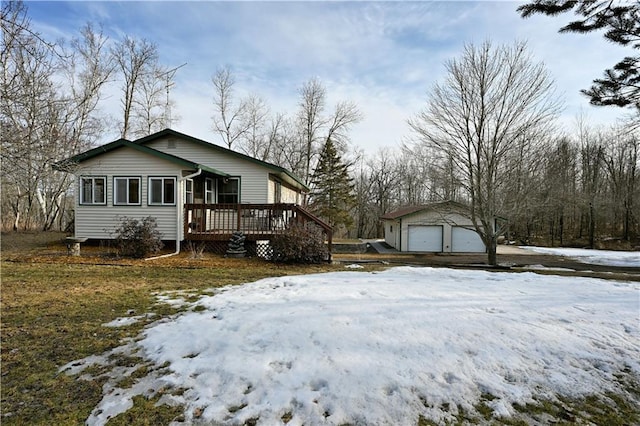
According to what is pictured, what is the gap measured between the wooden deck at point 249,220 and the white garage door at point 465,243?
453 inches

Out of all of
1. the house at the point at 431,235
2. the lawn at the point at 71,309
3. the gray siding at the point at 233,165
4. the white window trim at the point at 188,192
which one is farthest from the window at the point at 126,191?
the house at the point at 431,235

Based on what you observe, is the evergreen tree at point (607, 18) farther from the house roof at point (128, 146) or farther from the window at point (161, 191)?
the window at point (161, 191)

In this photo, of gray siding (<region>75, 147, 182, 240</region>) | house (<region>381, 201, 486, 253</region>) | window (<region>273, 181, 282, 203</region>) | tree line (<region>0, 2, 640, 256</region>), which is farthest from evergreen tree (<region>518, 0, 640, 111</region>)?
house (<region>381, 201, 486, 253</region>)

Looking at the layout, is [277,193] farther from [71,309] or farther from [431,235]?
[71,309]

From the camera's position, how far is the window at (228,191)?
1537 centimetres

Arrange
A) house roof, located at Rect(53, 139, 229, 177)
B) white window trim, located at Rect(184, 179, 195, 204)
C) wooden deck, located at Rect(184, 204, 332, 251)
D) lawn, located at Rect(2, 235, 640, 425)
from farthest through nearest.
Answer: white window trim, located at Rect(184, 179, 195, 204) → house roof, located at Rect(53, 139, 229, 177) → wooden deck, located at Rect(184, 204, 332, 251) → lawn, located at Rect(2, 235, 640, 425)

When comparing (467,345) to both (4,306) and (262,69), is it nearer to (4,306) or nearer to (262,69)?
(4,306)

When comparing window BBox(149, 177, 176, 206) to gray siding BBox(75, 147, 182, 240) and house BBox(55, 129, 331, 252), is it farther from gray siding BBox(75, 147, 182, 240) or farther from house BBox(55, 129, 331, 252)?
gray siding BBox(75, 147, 182, 240)

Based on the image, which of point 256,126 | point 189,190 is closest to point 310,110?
point 256,126

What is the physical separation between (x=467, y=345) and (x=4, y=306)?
6.58 meters

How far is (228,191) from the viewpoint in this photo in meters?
15.6

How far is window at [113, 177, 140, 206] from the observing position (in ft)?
41.5

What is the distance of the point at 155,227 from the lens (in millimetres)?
12109

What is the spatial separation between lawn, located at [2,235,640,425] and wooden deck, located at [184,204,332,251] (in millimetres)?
5052
